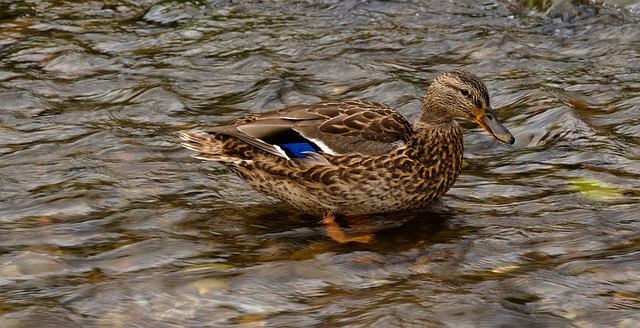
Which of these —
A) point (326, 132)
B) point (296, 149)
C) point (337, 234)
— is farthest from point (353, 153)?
point (337, 234)

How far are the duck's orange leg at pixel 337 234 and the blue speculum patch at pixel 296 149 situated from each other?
1.51 feet

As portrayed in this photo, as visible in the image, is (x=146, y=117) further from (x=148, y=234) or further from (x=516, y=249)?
(x=516, y=249)

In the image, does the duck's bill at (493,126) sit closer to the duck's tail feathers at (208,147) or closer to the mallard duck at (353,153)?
the mallard duck at (353,153)

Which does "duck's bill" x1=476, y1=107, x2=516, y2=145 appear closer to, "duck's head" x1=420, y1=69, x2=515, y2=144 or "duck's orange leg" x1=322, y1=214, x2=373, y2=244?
"duck's head" x1=420, y1=69, x2=515, y2=144

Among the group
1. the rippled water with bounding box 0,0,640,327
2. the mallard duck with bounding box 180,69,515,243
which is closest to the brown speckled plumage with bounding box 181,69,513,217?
the mallard duck with bounding box 180,69,515,243

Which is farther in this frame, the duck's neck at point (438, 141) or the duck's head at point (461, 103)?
the duck's head at point (461, 103)

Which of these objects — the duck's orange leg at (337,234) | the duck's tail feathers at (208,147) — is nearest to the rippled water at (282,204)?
the duck's orange leg at (337,234)

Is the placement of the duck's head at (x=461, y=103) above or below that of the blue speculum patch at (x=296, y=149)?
above

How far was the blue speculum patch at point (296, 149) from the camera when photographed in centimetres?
690

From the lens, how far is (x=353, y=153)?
6836mm

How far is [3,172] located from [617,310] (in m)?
4.45

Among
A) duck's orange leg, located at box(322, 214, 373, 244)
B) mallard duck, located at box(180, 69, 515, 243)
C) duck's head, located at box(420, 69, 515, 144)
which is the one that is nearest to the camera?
duck's orange leg, located at box(322, 214, 373, 244)

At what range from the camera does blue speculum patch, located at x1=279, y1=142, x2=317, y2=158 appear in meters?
6.90

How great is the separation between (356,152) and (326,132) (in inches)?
9.1
